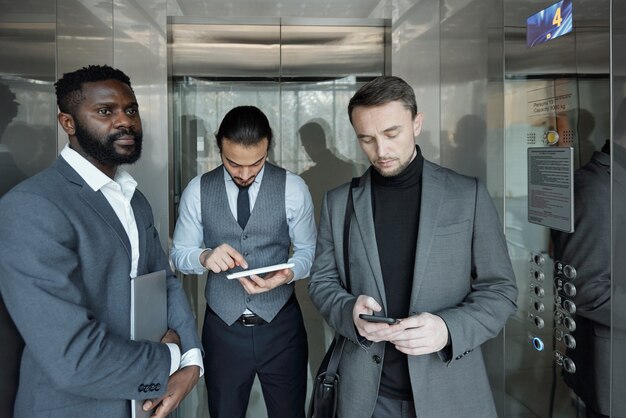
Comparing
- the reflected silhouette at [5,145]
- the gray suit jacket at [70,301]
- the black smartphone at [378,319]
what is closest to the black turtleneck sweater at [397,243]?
the black smartphone at [378,319]

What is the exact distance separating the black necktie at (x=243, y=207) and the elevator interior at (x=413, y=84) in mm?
856

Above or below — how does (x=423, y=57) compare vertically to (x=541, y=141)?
above

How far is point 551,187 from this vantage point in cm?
207

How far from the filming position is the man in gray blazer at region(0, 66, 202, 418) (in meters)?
1.46

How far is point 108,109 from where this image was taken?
5.99ft

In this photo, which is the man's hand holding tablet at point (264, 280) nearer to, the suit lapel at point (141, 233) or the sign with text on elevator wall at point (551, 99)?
the suit lapel at point (141, 233)

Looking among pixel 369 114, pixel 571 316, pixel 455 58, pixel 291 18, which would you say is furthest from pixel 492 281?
pixel 291 18

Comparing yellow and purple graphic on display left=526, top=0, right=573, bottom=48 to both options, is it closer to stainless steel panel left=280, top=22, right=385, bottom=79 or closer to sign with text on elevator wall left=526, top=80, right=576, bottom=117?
sign with text on elevator wall left=526, top=80, right=576, bottom=117

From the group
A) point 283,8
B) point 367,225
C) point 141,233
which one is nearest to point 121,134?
point 141,233

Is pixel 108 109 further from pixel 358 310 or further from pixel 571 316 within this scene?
pixel 571 316

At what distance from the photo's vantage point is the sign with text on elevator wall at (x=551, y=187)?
196cm

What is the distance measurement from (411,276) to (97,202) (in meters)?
1.02

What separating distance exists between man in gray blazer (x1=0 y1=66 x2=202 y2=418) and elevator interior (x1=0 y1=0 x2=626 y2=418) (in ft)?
1.06

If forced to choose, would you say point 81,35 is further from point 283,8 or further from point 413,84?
point 413,84
